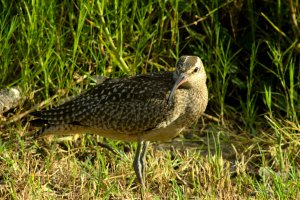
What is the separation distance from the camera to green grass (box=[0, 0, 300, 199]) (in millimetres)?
7664

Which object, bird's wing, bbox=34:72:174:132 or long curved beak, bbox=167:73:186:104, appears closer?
long curved beak, bbox=167:73:186:104

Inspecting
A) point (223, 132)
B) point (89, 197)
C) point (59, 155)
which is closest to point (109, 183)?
point (89, 197)

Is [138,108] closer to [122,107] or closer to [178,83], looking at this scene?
[122,107]

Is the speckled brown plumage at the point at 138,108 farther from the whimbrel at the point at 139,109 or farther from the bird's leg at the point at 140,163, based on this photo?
the bird's leg at the point at 140,163

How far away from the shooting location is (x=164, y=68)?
9.03 metres

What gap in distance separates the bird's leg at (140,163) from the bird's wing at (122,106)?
194 millimetres

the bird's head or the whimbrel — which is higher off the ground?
the bird's head

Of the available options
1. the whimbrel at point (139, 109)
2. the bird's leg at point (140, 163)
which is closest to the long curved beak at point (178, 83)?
the whimbrel at point (139, 109)

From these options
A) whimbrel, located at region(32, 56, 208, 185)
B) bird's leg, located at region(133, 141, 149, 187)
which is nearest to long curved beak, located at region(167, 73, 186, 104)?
whimbrel, located at region(32, 56, 208, 185)

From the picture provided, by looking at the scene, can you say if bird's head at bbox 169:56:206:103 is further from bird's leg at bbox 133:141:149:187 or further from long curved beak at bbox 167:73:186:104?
bird's leg at bbox 133:141:149:187

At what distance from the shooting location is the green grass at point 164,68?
766cm

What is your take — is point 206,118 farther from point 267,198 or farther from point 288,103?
point 267,198

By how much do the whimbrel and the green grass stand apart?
0.28 meters

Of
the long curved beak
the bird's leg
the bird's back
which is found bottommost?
the bird's leg
